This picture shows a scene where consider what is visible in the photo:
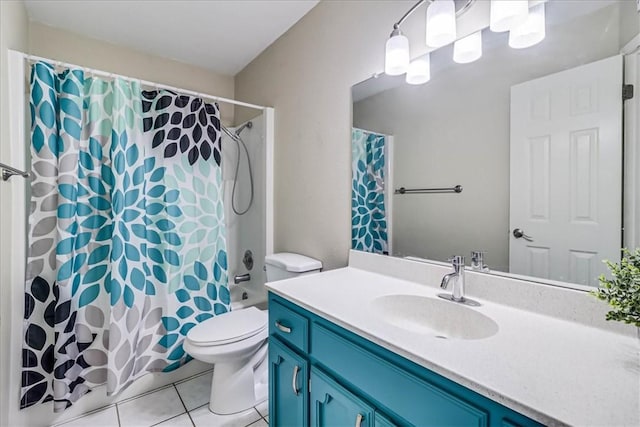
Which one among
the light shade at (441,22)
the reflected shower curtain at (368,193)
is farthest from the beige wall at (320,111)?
the light shade at (441,22)

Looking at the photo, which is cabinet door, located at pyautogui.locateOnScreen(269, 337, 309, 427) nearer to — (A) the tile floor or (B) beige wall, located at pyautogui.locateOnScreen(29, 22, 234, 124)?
(A) the tile floor

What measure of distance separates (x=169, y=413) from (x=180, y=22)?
8.05 ft

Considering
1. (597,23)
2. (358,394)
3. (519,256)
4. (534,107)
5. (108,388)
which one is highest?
(597,23)

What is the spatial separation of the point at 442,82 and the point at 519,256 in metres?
0.78

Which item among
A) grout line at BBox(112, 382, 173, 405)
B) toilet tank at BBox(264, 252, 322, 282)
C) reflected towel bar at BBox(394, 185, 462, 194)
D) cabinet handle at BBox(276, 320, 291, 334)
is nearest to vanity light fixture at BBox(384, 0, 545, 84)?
reflected towel bar at BBox(394, 185, 462, 194)

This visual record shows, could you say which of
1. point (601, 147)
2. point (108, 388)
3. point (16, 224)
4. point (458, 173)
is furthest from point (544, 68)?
point (108, 388)

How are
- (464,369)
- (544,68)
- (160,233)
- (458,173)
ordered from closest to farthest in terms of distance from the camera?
(464,369) → (544,68) → (458,173) → (160,233)

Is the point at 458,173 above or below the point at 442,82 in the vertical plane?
below

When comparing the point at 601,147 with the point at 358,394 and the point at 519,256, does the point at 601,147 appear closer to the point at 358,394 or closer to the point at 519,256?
the point at 519,256

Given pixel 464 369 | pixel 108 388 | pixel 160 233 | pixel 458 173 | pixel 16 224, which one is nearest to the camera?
pixel 464 369

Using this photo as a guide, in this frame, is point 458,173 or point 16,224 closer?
point 458,173

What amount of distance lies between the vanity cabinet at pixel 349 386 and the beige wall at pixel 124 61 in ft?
7.30

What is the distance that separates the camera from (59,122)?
1543 mm

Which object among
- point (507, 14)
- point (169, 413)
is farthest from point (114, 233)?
point (507, 14)
